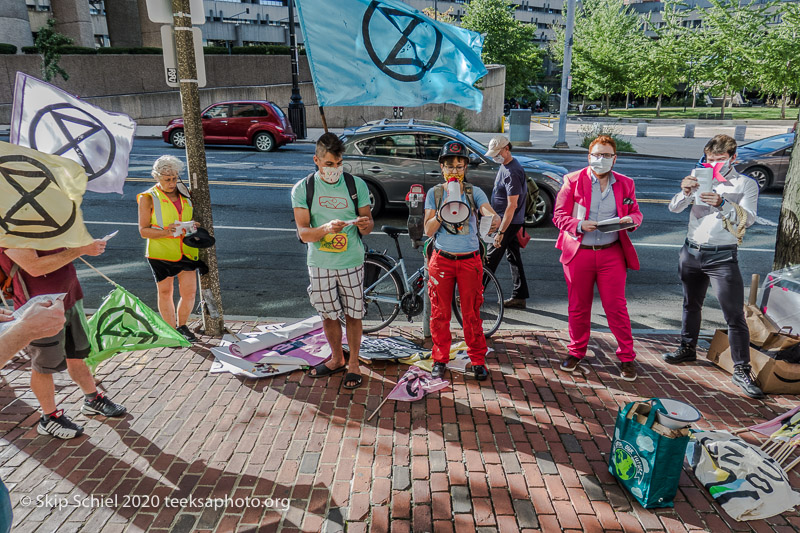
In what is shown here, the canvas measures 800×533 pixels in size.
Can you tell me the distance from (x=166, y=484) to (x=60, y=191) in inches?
75.6

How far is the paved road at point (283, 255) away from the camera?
6590mm

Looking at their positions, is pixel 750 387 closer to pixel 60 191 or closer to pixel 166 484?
pixel 166 484

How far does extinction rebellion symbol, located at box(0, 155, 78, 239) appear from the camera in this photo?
10.7ft

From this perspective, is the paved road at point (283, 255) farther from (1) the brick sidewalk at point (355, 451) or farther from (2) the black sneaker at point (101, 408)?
(2) the black sneaker at point (101, 408)

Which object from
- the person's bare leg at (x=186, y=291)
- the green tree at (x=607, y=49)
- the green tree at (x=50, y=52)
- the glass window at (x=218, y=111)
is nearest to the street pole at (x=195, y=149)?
the person's bare leg at (x=186, y=291)

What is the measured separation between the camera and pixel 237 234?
372 inches

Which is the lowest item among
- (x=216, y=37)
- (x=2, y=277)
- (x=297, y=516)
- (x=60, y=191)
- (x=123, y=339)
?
(x=297, y=516)

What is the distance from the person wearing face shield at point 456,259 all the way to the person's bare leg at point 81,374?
105 inches

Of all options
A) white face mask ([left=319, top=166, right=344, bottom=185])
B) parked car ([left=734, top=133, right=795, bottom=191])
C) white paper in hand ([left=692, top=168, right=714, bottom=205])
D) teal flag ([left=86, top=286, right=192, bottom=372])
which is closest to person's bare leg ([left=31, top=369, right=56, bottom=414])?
teal flag ([left=86, top=286, right=192, bottom=372])

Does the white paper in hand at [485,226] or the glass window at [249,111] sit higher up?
the glass window at [249,111]

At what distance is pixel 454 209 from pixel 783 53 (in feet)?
116

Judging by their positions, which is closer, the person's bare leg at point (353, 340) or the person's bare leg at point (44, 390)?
the person's bare leg at point (44, 390)

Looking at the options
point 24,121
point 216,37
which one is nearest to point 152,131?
point 24,121

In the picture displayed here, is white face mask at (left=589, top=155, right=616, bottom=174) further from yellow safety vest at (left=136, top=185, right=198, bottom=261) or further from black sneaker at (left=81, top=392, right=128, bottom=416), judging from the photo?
black sneaker at (left=81, top=392, right=128, bottom=416)
